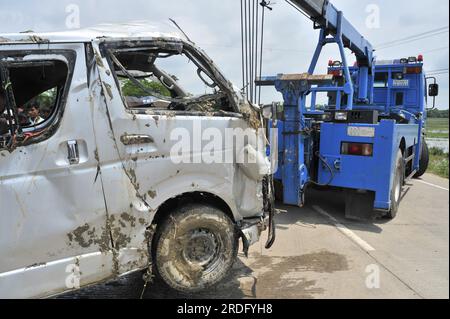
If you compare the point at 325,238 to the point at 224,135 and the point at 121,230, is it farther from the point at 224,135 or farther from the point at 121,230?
the point at 121,230

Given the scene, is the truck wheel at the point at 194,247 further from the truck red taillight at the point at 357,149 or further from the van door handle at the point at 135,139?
the truck red taillight at the point at 357,149

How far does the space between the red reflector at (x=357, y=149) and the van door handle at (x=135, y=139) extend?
3.63 m

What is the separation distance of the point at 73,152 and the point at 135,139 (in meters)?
0.45

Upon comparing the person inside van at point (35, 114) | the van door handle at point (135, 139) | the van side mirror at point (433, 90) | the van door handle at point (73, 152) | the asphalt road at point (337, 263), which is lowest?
the asphalt road at point (337, 263)

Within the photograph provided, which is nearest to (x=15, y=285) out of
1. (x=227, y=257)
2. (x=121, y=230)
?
(x=121, y=230)

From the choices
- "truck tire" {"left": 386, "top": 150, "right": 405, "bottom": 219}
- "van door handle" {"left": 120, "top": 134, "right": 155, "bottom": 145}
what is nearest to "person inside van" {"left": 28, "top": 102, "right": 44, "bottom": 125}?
"van door handle" {"left": 120, "top": 134, "right": 155, "bottom": 145}

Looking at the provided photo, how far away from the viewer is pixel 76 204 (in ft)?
9.03

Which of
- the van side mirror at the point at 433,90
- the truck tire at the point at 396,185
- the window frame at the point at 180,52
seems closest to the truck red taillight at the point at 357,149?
the truck tire at the point at 396,185

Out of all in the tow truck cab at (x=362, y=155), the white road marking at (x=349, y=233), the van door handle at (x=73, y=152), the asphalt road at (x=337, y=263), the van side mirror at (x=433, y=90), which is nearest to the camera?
the van door handle at (x=73, y=152)

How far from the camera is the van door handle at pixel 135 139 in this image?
9.45 ft

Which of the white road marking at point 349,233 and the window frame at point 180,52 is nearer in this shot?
the window frame at point 180,52

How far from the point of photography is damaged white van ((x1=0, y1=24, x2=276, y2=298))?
8.54ft

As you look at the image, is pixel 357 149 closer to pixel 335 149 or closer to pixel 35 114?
pixel 335 149
